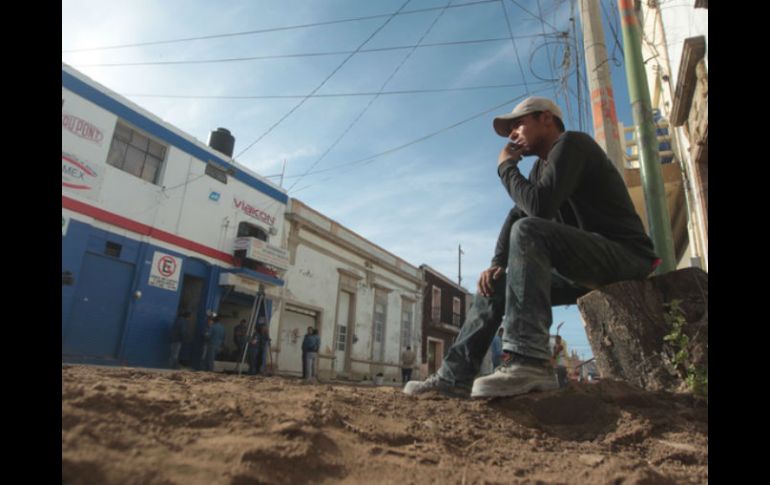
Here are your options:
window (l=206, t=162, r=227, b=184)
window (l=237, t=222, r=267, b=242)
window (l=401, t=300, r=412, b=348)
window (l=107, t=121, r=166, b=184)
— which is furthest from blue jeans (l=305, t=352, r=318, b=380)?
window (l=401, t=300, r=412, b=348)

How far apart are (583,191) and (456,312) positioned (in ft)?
81.4

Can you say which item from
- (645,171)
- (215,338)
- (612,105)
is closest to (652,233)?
(645,171)

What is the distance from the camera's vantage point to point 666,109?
826cm

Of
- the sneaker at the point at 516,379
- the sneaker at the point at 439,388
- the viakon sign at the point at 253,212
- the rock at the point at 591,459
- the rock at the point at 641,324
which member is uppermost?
the viakon sign at the point at 253,212

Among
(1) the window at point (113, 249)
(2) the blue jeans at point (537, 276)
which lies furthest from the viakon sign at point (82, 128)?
(2) the blue jeans at point (537, 276)

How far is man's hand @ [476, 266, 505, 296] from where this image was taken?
7.80 feet

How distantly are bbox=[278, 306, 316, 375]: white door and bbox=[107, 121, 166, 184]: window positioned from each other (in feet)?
19.5

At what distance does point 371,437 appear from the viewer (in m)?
1.30

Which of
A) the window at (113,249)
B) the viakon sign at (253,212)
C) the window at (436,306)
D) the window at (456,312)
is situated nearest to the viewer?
the window at (113,249)

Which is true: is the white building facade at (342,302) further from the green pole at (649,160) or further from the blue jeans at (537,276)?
the blue jeans at (537,276)

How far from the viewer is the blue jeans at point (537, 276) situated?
1876 millimetres

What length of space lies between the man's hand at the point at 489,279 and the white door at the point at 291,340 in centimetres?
1234

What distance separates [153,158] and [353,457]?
39.4 ft
